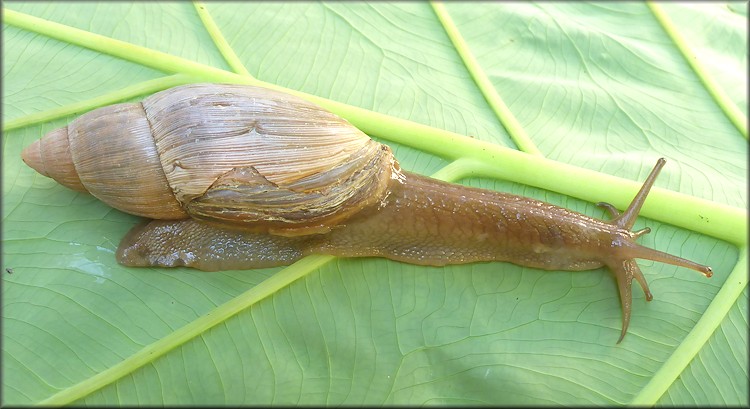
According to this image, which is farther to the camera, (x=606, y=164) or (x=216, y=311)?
(x=606, y=164)

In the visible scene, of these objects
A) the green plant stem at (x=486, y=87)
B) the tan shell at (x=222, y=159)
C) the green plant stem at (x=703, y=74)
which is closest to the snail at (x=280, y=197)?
the tan shell at (x=222, y=159)

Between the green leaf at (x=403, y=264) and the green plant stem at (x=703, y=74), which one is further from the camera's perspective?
the green plant stem at (x=703, y=74)

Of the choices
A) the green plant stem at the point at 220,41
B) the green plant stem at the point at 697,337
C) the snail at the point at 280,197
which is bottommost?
the green plant stem at the point at 697,337

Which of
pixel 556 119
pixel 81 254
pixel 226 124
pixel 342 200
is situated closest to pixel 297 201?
pixel 342 200

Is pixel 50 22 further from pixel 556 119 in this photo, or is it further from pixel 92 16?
pixel 556 119

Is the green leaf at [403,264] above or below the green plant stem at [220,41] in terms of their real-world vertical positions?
below

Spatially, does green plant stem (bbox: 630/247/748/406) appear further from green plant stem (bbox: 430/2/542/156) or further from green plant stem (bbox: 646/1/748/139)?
A: green plant stem (bbox: 430/2/542/156)

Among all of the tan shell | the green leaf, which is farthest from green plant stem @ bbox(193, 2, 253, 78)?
the tan shell

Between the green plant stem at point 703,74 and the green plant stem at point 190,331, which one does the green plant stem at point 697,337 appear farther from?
the green plant stem at point 190,331
